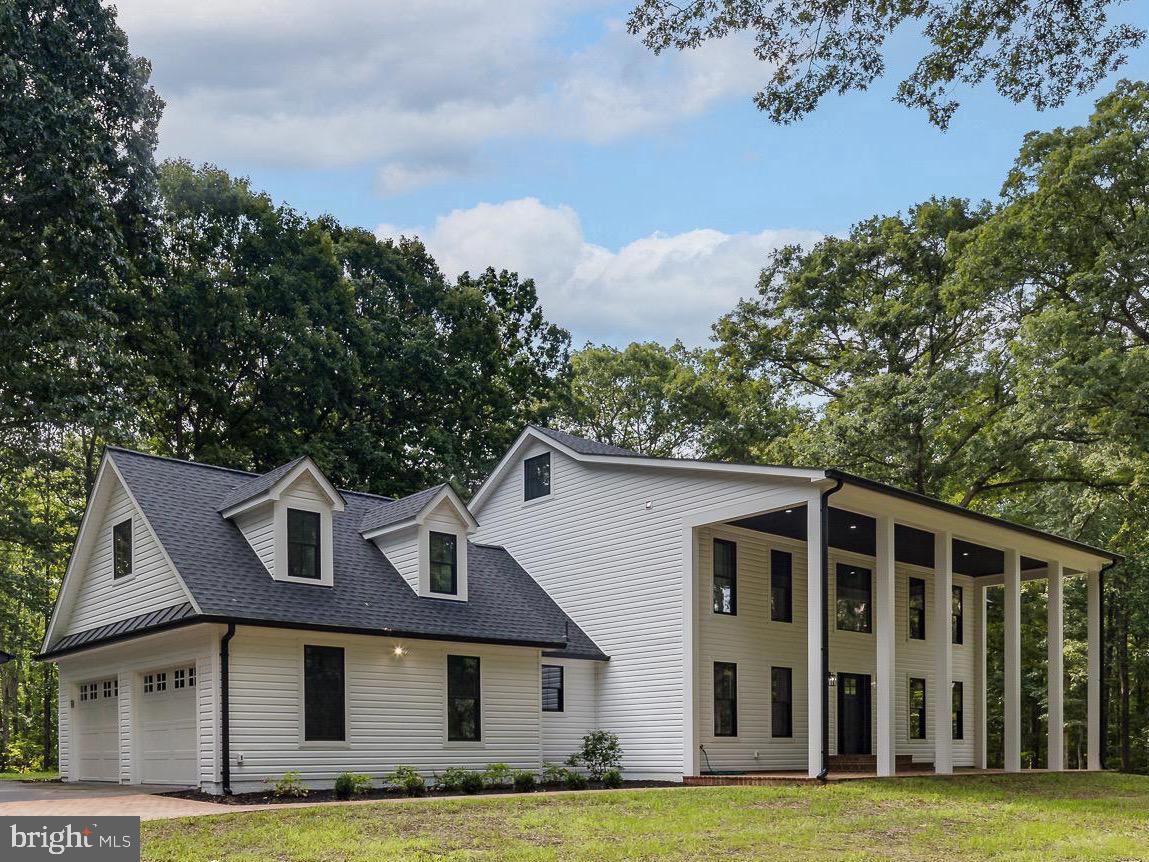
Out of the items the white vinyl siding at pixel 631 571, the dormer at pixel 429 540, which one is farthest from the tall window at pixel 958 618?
the dormer at pixel 429 540

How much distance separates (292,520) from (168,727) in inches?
155

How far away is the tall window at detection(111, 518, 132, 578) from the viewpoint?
19719 mm

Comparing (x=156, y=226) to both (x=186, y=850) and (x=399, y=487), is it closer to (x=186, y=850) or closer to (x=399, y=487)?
(x=399, y=487)

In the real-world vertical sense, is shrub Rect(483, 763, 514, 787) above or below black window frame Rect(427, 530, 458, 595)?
below

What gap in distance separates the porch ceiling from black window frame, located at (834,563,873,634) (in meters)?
0.46

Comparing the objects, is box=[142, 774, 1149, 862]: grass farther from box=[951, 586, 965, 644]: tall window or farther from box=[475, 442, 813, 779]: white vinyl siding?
box=[951, 586, 965, 644]: tall window

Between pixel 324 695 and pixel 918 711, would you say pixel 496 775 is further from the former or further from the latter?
pixel 918 711

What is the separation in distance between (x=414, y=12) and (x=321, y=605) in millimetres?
9763

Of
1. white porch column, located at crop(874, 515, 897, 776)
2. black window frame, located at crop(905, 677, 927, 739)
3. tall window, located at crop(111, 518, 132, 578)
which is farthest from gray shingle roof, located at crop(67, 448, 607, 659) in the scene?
black window frame, located at crop(905, 677, 927, 739)

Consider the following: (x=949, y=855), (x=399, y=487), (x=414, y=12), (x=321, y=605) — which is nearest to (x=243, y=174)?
(x=399, y=487)

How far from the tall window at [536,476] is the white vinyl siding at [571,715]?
4211 millimetres

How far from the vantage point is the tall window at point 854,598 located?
2606cm

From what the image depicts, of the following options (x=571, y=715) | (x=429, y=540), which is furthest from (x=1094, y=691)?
(x=429, y=540)

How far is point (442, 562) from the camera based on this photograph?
21266mm
